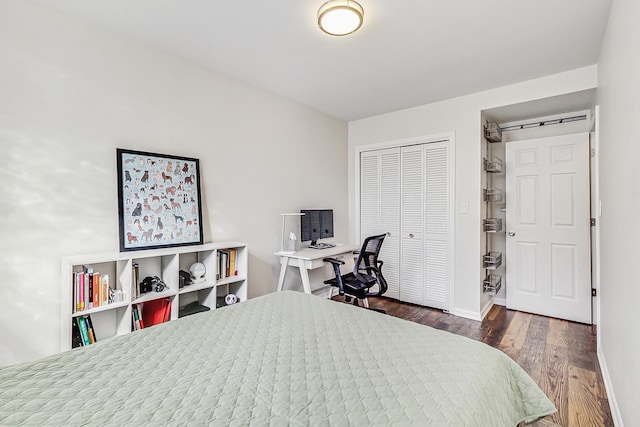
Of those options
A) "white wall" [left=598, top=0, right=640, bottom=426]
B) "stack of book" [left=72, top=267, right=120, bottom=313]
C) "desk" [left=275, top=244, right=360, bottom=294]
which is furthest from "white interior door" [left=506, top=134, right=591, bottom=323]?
"stack of book" [left=72, top=267, right=120, bottom=313]

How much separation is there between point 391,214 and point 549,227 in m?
1.72

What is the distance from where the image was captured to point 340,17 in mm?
1896

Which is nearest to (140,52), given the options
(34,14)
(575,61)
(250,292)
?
(34,14)

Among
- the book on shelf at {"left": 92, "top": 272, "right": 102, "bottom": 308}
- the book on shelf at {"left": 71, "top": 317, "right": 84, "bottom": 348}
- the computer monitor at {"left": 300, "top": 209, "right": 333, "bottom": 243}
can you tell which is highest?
the computer monitor at {"left": 300, "top": 209, "right": 333, "bottom": 243}

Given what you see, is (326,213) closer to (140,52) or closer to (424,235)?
(424,235)

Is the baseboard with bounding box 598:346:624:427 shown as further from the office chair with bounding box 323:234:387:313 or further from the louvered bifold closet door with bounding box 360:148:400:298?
the louvered bifold closet door with bounding box 360:148:400:298

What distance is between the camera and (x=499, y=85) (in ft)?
10.1

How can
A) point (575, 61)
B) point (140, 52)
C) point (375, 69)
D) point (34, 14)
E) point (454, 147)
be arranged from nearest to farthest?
point (34, 14) < point (140, 52) < point (575, 61) < point (375, 69) < point (454, 147)

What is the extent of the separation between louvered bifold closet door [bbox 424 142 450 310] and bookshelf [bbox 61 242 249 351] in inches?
86.1

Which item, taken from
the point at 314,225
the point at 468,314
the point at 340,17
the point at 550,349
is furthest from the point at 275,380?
the point at 468,314

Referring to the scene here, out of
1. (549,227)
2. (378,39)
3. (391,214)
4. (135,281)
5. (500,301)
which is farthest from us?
(391,214)

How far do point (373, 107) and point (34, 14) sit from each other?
306cm

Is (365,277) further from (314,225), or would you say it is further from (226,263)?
(226,263)

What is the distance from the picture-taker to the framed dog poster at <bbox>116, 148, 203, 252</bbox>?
2.22 meters
